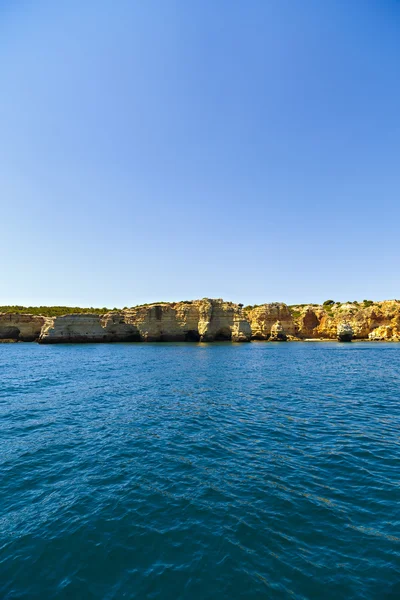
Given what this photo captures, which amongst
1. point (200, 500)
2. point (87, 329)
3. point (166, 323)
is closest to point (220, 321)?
point (166, 323)

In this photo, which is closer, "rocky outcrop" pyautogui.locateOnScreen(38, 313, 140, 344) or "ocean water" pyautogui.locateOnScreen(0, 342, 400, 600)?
"ocean water" pyautogui.locateOnScreen(0, 342, 400, 600)

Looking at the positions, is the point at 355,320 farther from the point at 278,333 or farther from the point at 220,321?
the point at 220,321

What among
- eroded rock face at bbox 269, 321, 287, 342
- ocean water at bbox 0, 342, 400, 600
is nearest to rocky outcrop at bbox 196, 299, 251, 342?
eroded rock face at bbox 269, 321, 287, 342

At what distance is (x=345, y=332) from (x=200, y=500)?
315 ft

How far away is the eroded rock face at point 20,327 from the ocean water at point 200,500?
73.8 metres

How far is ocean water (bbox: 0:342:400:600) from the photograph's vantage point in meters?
7.04

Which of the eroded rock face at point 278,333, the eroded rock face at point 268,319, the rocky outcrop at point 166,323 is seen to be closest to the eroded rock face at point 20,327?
the rocky outcrop at point 166,323

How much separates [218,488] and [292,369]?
96.1 ft

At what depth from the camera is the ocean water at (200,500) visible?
23.1 ft

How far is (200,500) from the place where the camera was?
1008 cm

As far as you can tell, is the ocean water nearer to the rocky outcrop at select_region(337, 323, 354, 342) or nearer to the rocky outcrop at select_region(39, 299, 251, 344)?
the rocky outcrop at select_region(39, 299, 251, 344)

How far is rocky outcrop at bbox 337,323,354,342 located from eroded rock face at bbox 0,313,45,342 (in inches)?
3549

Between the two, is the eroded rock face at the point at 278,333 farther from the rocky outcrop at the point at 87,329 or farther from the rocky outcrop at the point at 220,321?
the rocky outcrop at the point at 87,329

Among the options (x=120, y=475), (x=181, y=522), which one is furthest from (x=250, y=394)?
(x=181, y=522)
